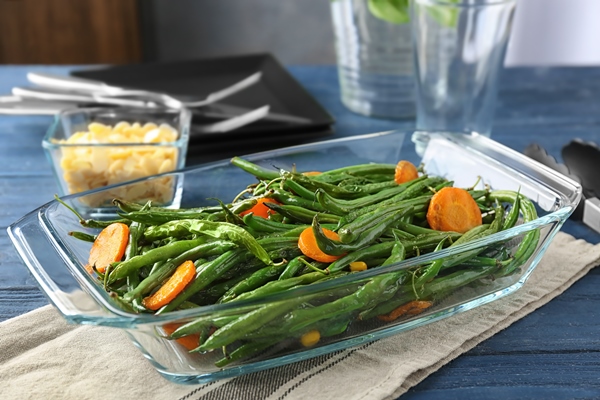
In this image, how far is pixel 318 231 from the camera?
1271mm

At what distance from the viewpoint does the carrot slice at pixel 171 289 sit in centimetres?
125

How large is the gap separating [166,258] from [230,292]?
0.15 metres

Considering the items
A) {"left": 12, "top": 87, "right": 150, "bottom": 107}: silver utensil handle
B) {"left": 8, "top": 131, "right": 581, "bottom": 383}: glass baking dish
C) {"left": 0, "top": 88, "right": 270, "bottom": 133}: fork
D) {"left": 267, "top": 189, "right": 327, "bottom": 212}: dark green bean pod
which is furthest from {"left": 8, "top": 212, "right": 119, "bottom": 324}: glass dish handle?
{"left": 12, "top": 87, "right": 150, "bottom": 107}: silver utensil handle

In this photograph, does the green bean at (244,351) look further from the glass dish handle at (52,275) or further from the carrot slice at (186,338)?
the glass dish handle at (52,275)

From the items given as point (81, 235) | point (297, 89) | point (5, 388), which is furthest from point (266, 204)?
point (297, 89)

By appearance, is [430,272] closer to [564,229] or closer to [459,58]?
[564,229]

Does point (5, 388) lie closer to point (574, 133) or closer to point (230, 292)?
point (230, 292)

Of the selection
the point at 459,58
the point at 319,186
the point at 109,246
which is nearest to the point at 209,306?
the point at 109,246

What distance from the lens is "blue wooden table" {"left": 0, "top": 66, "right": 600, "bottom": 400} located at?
4.31 feet

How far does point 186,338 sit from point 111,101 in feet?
4.90

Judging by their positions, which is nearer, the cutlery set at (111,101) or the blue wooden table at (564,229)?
the blue wooden table at (564,229)

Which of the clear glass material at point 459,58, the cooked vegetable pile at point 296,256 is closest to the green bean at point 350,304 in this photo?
the cooked vegetable pile at point 296,256

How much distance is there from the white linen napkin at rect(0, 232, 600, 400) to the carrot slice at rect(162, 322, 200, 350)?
10 cm

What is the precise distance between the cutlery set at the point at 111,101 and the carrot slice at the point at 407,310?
3.88ft
